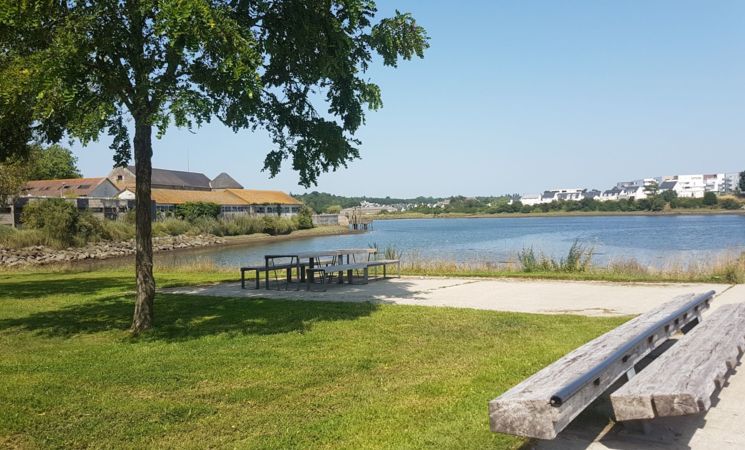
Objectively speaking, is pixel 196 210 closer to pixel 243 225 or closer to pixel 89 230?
pixel 243 225

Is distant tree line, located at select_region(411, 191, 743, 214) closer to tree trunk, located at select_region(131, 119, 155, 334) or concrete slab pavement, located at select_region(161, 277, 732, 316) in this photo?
concrete slab pavement, located at select_region(161, 277, 732, 316)

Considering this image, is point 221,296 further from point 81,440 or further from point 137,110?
point 81,440

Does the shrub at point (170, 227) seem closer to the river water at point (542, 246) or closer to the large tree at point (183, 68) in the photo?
the river water at point (542, 246)

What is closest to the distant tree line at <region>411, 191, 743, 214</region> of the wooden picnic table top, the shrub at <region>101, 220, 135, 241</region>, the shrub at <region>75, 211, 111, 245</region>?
the shrub at <region>101, 220, 135, 241</region>

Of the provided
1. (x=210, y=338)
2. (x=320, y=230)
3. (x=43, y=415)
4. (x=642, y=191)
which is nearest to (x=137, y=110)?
(x=210, y=338)

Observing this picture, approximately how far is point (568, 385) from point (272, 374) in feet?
11.2

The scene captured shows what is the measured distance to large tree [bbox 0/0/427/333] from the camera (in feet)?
23.9

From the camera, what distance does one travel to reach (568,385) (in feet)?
12.2

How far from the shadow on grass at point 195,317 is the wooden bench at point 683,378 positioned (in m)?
5.08

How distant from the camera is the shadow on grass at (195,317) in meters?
8.80

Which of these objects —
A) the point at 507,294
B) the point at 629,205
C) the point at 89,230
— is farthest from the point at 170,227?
the point at 629,205

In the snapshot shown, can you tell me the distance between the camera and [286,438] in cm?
446

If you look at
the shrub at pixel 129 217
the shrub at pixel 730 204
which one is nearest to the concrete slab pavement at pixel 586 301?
the shrub at pixel 129 217

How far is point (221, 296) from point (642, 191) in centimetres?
20442
